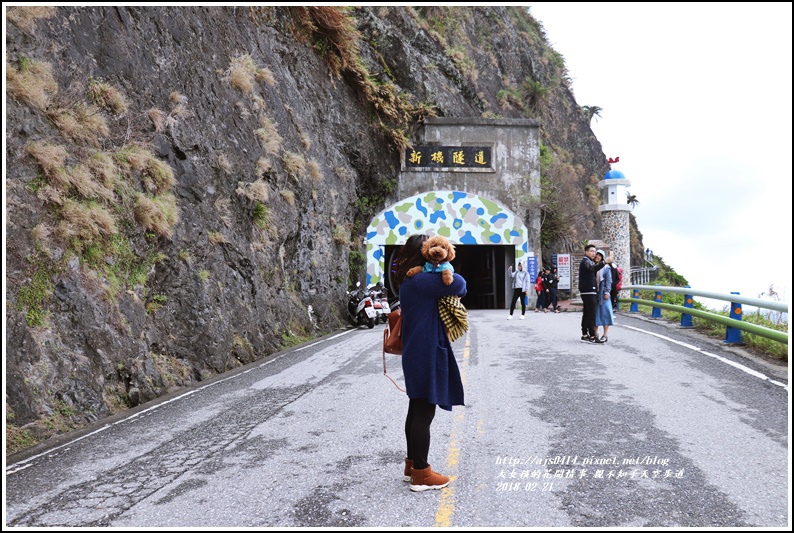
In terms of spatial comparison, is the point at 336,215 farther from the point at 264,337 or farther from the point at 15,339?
the point at 15,339

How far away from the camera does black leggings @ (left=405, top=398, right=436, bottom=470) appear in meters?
4.15

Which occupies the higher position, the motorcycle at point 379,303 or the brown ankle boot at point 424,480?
the motorcycle at point 379,303

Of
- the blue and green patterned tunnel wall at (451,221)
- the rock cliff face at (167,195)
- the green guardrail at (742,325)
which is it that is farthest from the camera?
the blue and green patterned tunnel wall at (451,221)

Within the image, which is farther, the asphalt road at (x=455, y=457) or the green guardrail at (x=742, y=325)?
the green guardrail at (x=742, y=325)

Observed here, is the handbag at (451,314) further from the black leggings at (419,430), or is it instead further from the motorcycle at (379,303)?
the motorcycle at (379,303)

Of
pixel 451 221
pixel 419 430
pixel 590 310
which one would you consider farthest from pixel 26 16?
pixel 451 221

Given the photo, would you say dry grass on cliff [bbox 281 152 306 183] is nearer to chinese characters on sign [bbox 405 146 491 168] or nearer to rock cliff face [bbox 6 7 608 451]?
rock cliff face [bbox 6 7 608 451]

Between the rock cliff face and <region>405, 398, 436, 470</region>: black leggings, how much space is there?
4.03 m

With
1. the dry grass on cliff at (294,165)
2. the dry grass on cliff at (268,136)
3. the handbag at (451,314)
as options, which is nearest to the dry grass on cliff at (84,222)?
the handbag at (451,314)

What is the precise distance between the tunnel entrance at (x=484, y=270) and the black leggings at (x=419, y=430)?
64.6 ft

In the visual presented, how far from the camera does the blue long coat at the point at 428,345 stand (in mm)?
4258

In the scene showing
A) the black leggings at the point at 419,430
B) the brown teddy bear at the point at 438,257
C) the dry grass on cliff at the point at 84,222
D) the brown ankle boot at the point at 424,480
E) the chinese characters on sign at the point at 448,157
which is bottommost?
the brown ankle boot at the point at 424,480

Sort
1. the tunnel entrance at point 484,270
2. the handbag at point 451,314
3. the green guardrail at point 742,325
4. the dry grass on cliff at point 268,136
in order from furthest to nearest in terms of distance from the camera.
Result: the tunnel entrance at point 484,270 < the dry grass on cliff at point 268,136 < the green guardrail at point 742,325 < the handbag at point 451,314

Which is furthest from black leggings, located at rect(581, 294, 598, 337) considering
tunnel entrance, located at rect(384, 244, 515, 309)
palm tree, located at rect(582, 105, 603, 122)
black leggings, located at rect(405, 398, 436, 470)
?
palm tree, located at rect(582, 105, 603, 122)
